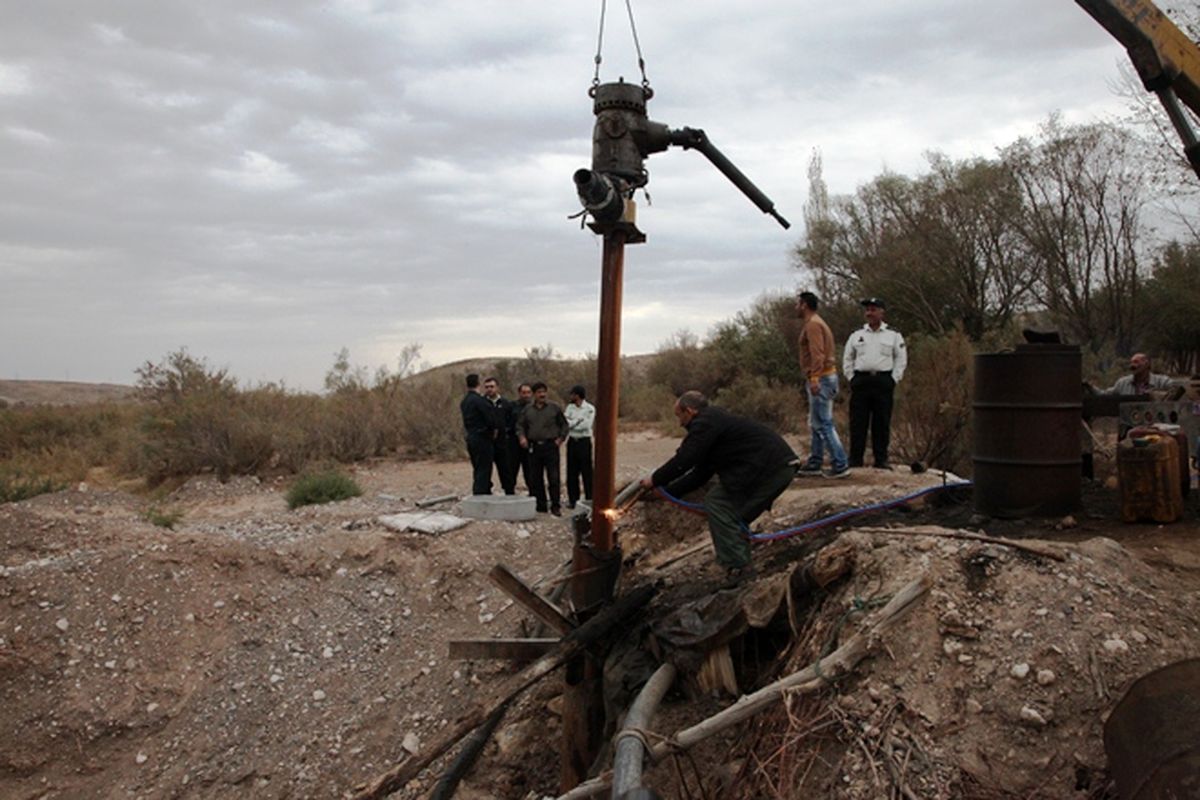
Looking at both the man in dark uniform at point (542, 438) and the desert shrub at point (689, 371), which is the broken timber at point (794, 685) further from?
the desert shrub at point (689, 371)

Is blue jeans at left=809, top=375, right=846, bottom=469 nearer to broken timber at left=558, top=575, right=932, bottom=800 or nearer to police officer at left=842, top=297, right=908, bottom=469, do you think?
police officer at left=842, top=297, right=908, bottom=469

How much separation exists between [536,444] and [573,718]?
463 centimetres

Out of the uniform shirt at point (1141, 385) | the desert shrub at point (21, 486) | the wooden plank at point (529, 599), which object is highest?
the uniform shirt at point (1141, 385)

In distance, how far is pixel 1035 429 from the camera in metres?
6.47

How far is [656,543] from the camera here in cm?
862

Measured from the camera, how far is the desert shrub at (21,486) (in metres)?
12.9

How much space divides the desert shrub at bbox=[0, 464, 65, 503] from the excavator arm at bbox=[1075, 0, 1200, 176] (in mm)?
13770

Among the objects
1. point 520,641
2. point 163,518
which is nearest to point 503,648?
point 520,641

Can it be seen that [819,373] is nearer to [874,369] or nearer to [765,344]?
[874,369]

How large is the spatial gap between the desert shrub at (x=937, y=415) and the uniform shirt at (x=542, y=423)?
4.21 m

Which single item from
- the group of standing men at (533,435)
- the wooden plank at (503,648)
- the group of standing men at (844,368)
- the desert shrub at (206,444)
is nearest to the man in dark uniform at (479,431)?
the group of standing men at (533,435)

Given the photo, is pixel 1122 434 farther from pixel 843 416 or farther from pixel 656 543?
pixel 843 416

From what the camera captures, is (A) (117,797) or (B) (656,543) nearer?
(A) (117,797)

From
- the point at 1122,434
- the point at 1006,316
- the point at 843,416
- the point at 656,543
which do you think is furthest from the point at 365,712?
the point at 1006,316
